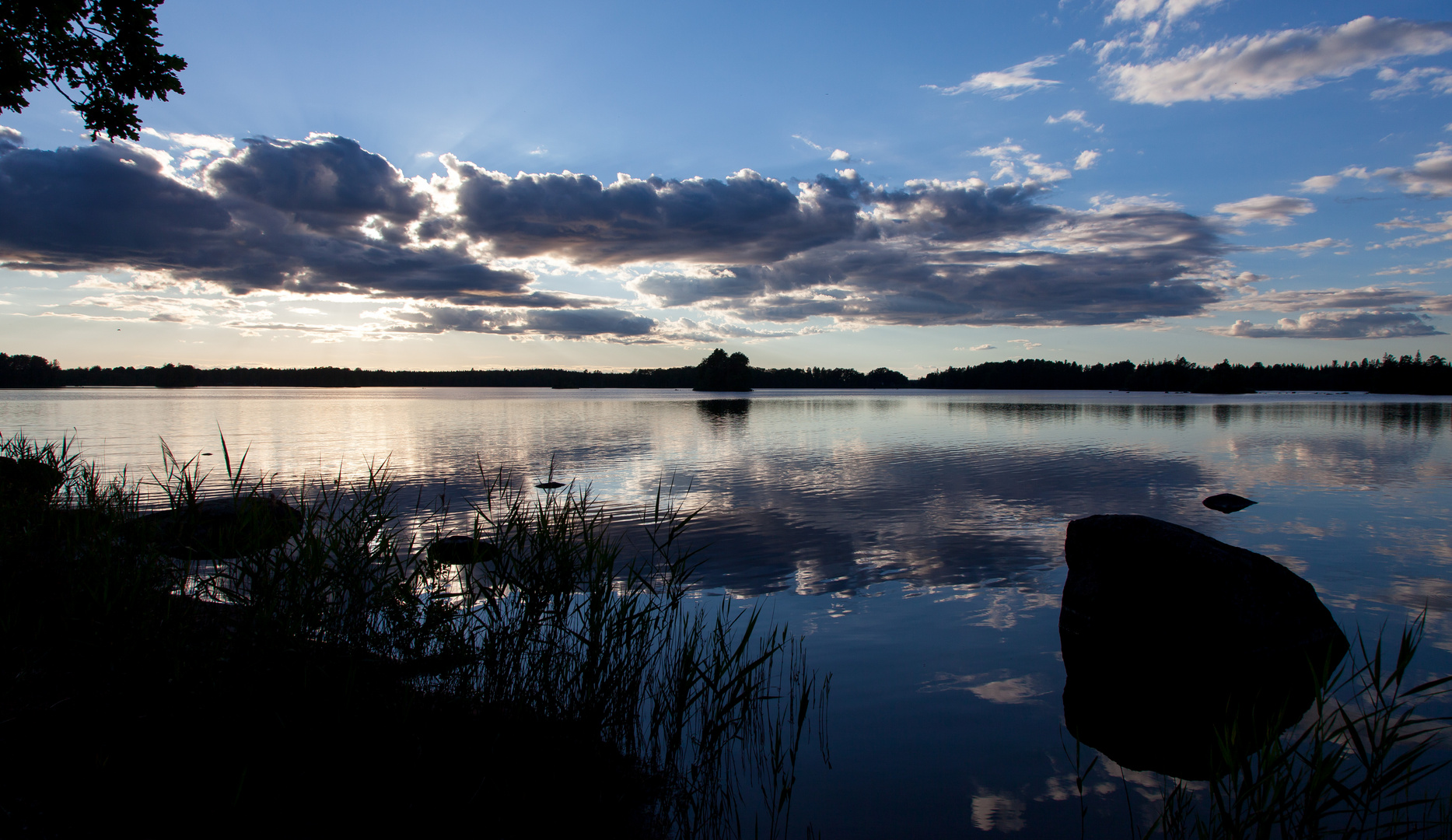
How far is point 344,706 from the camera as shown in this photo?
567 centimetres

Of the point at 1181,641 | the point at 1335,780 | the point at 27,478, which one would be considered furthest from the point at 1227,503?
the point at 27,478

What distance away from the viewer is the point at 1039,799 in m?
6.59

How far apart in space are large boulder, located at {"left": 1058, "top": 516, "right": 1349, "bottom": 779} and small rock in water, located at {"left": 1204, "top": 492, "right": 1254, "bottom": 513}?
1239cm

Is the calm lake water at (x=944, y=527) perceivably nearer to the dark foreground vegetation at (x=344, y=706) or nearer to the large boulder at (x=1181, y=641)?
the large boulder at (x=1181, y=641)

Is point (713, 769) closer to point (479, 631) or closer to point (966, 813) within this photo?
point (966, 813)

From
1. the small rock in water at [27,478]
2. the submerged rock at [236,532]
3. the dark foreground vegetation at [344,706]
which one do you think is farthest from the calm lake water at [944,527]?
the small rock in water at [27,478]

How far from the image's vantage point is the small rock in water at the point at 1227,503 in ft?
65.7

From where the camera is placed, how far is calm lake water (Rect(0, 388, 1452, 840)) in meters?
6.96

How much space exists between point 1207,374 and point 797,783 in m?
215

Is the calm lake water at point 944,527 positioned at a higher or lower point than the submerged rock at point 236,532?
lower

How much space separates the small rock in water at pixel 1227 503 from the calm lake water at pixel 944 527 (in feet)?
1.62

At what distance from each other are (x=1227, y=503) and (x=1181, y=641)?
14.2 meters

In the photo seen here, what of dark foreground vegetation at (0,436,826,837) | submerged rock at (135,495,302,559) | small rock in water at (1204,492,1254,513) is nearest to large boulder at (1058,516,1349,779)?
dark foreground vegetation at (0,436,826,837)

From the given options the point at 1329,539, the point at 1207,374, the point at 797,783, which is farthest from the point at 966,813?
the point at 1207,374
